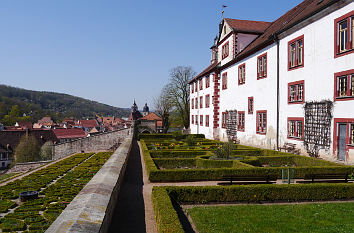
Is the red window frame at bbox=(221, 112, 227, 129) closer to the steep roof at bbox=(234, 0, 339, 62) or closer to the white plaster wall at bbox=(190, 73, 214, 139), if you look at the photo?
the white plaster wall at bbox=(190, 73, 214, 139)

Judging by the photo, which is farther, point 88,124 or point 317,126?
point 88,124

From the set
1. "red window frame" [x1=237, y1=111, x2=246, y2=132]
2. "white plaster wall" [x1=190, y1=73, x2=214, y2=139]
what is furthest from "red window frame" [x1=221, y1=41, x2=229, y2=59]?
"red window frame" [x1=237, y1=111, x2=246, y2=132]

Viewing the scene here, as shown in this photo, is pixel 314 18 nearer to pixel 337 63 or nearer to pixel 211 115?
pixel 337 63

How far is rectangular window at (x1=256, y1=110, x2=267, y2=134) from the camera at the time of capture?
21.3m

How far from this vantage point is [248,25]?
91.9ft

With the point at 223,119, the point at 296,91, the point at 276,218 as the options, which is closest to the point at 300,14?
the point at 296,91

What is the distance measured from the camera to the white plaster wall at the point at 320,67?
13.8 m

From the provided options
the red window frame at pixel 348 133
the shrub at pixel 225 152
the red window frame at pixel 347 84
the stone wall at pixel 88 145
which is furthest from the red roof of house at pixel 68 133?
the red window frame at pixel 347 84

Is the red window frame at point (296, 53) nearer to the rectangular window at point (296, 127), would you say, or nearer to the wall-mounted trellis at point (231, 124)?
the rectangular window at point (296, 127)

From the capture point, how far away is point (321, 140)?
15.2 metres

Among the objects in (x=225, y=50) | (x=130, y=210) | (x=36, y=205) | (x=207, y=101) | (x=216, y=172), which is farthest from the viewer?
(x=207, y=101)

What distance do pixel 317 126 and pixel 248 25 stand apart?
54.3 feet

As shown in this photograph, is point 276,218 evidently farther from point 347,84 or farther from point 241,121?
point 241,121

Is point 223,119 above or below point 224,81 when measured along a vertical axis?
below
